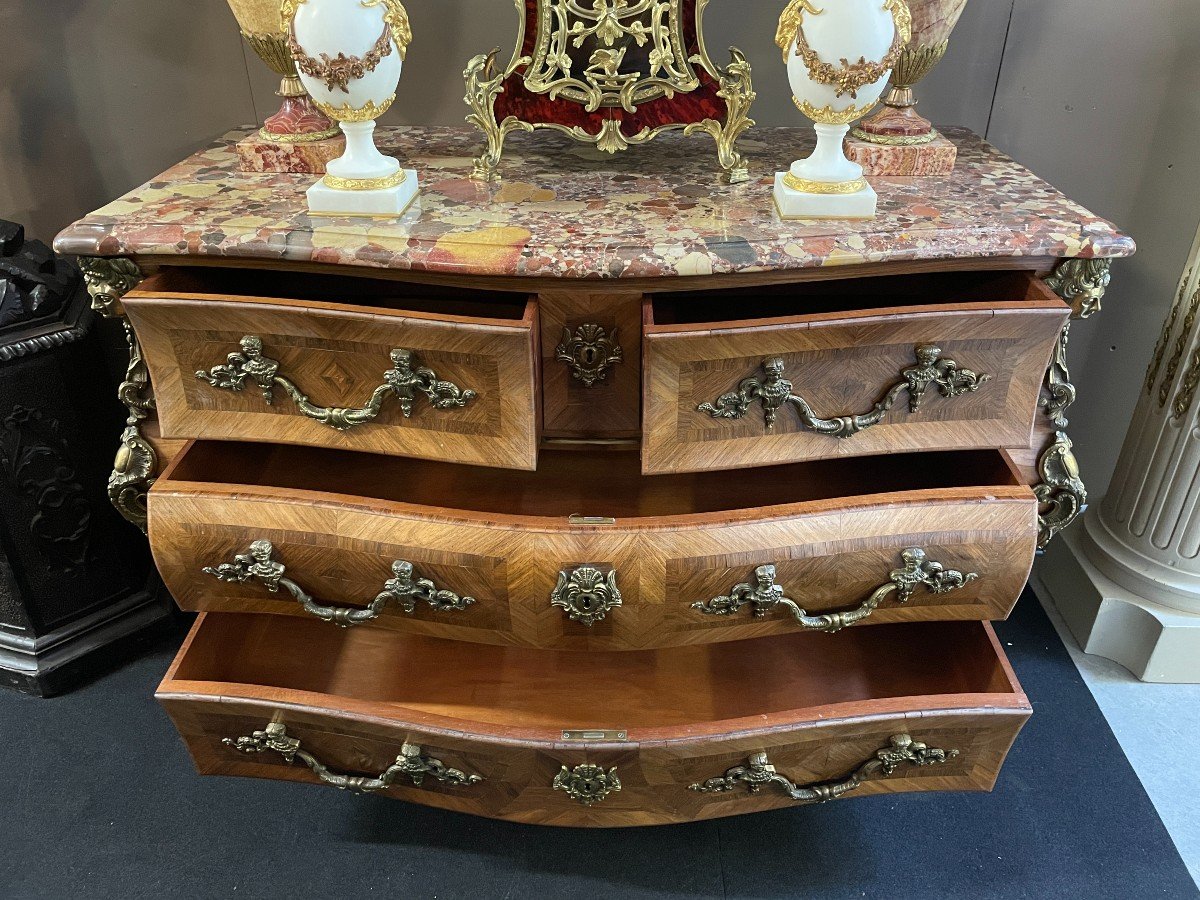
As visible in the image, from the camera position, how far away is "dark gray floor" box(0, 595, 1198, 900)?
→ 1.17m

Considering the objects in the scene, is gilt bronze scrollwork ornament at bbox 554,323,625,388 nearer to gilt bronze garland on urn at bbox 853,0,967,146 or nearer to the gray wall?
gilt bronze garland on urn at bbox 853,0,967,146

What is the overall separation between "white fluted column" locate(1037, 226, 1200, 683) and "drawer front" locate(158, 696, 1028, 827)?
26.0 inches

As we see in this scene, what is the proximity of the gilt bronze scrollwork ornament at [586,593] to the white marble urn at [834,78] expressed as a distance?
46 cm

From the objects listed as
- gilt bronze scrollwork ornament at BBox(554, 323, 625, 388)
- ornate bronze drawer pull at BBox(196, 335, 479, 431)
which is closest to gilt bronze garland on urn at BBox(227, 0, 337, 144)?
ornate bronze drawer pull at BBox(196, 335, 479, 431)

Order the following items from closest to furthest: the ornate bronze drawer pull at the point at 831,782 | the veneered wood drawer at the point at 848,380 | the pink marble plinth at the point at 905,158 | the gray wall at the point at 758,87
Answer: the veneered wood drawer at the point at 848,380 → the ornate bronze drawer pull at the point at 831,782 → the pink marble plinth at the point at 905,158 → the gray wall at the point at 758,87

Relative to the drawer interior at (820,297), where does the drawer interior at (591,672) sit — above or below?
below

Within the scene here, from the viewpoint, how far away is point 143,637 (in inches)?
60.9

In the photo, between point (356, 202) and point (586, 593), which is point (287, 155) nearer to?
point (356, 202)

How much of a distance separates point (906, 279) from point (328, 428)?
76 cm

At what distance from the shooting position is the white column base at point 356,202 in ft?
3.10

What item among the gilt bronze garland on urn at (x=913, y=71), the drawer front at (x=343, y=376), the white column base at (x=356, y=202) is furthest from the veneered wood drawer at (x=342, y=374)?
the gilt bronze garland on urn at (x=913, y=71)

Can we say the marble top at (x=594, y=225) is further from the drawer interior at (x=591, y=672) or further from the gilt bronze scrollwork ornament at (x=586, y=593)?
the drawer interior at (x=591, y=672)

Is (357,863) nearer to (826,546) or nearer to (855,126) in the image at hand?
(826,546)

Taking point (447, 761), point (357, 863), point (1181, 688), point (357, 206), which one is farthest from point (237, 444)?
point (1181, 688)
